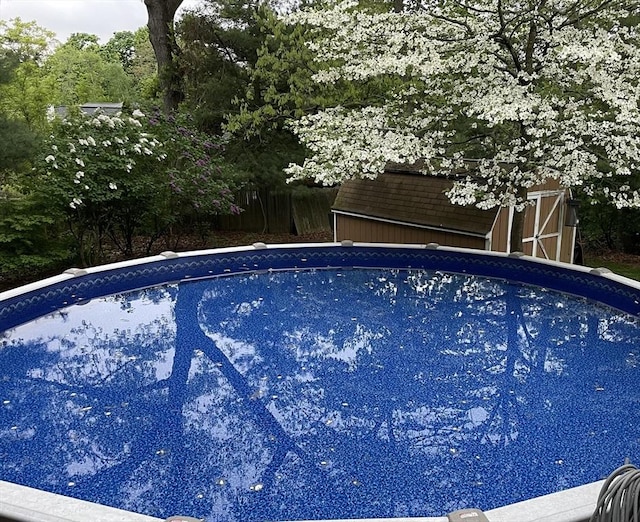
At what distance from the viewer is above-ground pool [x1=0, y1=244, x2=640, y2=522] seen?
447cm

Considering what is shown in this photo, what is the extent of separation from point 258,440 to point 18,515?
2.44m

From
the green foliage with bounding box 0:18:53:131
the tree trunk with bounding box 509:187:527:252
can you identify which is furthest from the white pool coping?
the green foliage with bounding box 0:18:53:131

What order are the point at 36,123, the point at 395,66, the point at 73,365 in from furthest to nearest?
the point at 36,123, the point at 395,66, the point at 73,365

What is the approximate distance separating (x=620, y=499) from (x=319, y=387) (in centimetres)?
421

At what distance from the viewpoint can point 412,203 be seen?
36.6ft

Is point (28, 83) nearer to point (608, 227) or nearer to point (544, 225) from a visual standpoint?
point (544, 225)

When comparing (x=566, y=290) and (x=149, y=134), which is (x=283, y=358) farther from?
(x=149, y=134)

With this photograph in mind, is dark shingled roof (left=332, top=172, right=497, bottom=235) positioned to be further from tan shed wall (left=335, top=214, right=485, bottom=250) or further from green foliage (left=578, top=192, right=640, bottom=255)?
green foliage (left=578, top=192, right=640, bottom=255)

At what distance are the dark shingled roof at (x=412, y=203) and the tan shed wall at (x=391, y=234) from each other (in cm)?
20

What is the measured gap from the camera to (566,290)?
9.16 meters

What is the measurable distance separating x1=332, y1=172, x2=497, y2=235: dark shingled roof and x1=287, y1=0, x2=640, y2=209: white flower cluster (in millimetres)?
1232

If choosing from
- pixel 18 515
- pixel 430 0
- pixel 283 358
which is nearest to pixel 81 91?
pixel 430 0

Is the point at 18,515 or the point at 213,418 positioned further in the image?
the point at 213,418

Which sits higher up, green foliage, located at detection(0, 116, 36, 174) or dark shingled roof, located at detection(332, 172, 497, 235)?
green foliage, located at detection(0, 116, 36, 174)
